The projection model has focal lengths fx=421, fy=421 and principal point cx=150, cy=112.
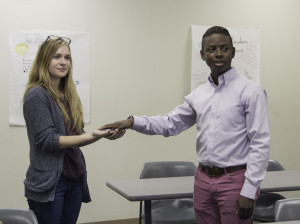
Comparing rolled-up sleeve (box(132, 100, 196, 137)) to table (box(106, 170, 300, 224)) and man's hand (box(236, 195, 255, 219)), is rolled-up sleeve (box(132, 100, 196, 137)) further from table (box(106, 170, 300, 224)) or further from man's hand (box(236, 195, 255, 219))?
man's hand (box(236, 195, 255, 219))

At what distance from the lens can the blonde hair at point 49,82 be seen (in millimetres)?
2301

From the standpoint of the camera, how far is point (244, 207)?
6.06 feet

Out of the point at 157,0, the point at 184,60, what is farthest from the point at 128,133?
the point at 157,0

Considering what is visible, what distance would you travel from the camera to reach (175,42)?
4453 millimetres

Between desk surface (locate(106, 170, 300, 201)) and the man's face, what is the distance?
94 cm

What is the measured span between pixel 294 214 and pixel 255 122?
1.97 ft

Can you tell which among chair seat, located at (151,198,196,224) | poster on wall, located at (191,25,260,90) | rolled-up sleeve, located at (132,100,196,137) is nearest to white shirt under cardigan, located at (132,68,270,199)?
rolled-up sleeve, located at (132,100,196,137)

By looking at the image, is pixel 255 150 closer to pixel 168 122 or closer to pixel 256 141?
pixel 256 141

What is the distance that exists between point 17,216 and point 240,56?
3320 mm

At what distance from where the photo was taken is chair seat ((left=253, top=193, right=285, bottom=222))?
10.7 ft

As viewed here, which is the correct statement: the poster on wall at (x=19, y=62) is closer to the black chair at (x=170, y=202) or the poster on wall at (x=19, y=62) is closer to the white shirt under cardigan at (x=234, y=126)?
the black chair at (x=170, y=202)

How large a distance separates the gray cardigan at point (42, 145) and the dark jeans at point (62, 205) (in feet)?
0.17

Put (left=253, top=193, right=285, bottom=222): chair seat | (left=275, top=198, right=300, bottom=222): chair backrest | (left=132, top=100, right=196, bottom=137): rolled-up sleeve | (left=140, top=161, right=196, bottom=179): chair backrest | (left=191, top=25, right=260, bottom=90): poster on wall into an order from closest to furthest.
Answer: (left=275, top=198, right=300, bottom=222): chair backrest
(left=132, top=100, right=196, bottom=137): rolled-up sleeve
(left=253, top=193, right=285, bottom=222): chair seat
(left=140, top=161, right=196, bottom=179): chair backrest
(left=191, top=25, right=260, bottom=90): poster on wall

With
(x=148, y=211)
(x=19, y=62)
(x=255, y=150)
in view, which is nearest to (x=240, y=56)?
(x=19, y=62)
